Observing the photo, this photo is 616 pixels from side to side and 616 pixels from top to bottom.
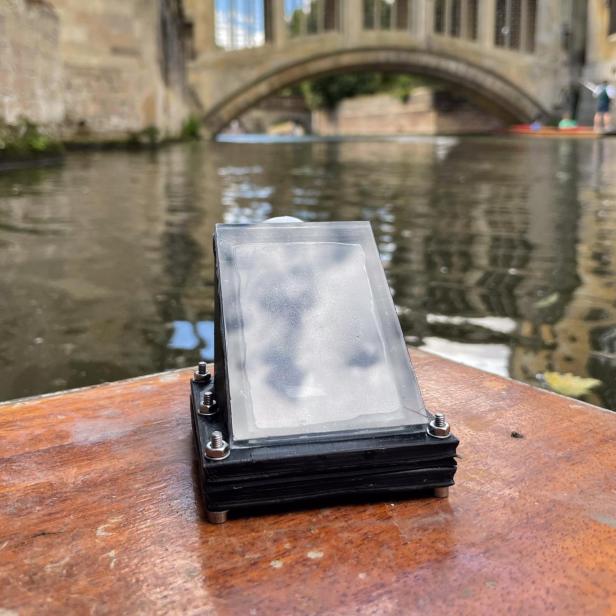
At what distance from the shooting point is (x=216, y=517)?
0.93m

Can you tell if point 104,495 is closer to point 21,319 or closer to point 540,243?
point 21,319

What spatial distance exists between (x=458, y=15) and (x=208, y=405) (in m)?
28.1

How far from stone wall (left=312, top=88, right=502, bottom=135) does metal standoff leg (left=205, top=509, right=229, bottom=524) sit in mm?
31964

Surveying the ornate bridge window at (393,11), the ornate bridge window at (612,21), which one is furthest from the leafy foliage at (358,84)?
the ornate bridge window at (612,21)

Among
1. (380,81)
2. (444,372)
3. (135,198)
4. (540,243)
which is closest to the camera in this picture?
(444,372)

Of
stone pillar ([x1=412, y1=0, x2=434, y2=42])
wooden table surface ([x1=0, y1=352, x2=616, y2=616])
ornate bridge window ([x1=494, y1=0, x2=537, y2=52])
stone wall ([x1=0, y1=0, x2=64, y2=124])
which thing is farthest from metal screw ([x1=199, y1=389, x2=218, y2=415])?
ornate bridge window ([x1=494, y1=0, x2=537, y2=52])

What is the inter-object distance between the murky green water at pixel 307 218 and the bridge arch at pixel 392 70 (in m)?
15.9

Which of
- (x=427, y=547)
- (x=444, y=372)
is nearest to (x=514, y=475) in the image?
(x=427, y=547)

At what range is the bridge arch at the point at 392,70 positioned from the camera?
23125 millimetres

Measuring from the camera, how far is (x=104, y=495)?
1002 mm

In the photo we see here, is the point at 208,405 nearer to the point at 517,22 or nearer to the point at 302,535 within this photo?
the point at 302,535

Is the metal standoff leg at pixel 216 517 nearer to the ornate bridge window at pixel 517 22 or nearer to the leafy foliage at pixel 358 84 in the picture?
the ornate bridge window at pixel 517 22

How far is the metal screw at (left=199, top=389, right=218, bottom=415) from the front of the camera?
1.09 m

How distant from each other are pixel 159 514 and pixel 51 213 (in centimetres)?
478
